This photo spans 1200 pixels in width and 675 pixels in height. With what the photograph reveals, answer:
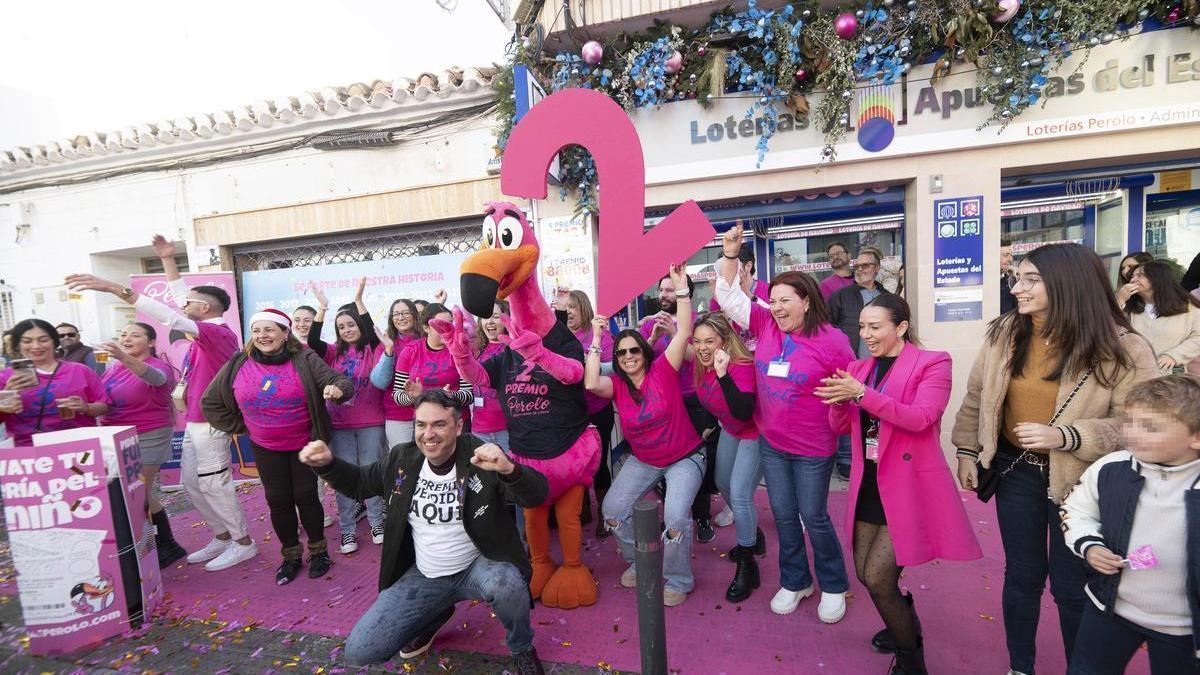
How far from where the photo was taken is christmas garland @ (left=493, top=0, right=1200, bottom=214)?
417cm

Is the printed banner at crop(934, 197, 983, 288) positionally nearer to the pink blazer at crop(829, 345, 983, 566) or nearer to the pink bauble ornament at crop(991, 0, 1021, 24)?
the pink bauble ornament at crop(991, 0, 1021, 24)

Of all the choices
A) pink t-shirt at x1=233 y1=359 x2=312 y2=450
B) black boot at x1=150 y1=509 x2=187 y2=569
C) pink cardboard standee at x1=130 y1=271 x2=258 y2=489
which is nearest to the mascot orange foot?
pink t-shirt at x1=233 y1=359 x2=312 y2=450

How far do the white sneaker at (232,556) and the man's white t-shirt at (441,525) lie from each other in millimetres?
2266

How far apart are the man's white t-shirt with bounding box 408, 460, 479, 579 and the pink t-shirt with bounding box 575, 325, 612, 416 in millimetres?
968

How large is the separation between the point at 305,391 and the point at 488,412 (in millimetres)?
1249

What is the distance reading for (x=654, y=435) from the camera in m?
3.10

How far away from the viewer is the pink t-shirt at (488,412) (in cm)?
388

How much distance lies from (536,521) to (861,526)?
1.76 m

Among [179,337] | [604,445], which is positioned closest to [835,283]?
[604,445]

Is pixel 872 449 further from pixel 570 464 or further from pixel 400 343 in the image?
pixel 400 343

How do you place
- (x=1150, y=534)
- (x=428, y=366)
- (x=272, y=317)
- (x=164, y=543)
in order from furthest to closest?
(x=164, y=543), (x=428, y=366), (x=272, y=317), (x=1150, y=534)

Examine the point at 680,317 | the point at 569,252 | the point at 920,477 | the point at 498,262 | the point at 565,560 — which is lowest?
the point at 565,560

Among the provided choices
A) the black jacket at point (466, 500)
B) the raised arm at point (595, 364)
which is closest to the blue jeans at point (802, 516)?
the raised arm at point (595, 364)

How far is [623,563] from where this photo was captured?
3650mm
